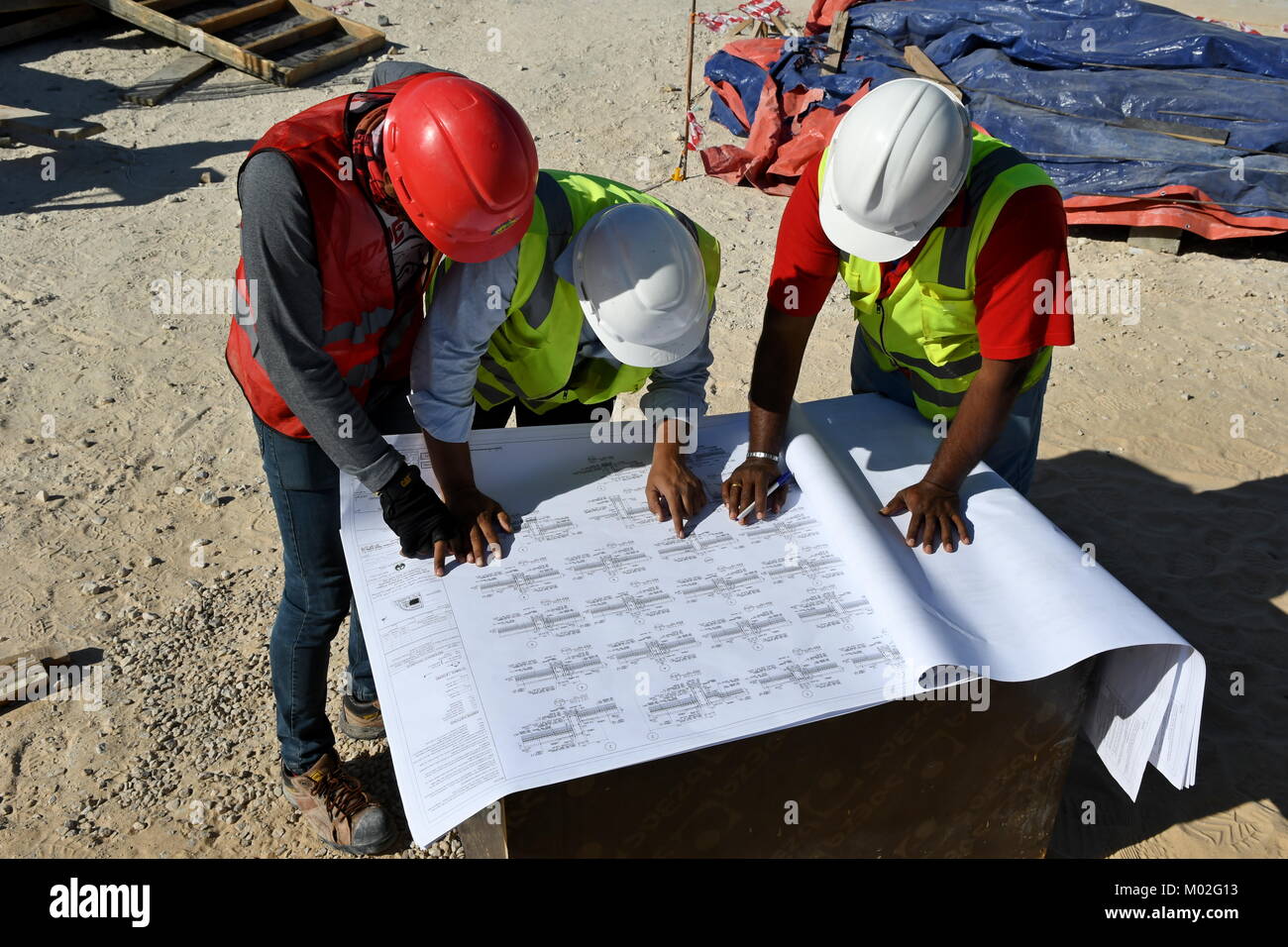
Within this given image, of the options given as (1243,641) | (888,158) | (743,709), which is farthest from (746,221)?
(743,709)

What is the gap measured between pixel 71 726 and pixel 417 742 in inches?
74.2

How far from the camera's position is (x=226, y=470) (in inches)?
162

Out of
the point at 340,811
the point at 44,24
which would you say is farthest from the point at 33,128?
the point at 340,811

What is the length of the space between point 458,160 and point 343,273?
36cm

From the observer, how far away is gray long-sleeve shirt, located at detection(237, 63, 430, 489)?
1906 mm

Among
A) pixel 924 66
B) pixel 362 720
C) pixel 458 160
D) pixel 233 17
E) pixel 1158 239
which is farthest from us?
pixel 233 17

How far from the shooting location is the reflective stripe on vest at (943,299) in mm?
2229

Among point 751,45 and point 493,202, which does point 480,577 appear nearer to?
point 493,202

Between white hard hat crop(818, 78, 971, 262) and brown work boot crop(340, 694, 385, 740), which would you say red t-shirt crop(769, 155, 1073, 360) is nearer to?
white hard hat crop(818, 78, 971, 262)

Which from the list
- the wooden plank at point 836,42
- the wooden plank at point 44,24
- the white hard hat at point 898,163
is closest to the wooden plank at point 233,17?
the wooden plank at point 44,24

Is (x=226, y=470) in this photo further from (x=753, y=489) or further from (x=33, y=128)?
(x=33, y=128)

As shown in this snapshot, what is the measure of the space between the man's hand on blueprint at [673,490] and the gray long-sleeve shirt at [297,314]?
57 centimetres

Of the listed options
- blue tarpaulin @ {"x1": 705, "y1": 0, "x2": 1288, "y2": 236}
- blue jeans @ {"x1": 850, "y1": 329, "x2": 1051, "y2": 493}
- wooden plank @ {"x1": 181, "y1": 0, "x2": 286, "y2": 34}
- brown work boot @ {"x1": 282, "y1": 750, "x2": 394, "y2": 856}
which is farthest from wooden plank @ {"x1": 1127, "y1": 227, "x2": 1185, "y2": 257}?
wooden plank @ {"x1": 181, "y1": 0, "x2": 286, "y2": 34}

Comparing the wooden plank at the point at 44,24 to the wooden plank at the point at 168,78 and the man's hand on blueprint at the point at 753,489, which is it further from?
the man's hand on blueprint at the point at 753,489
